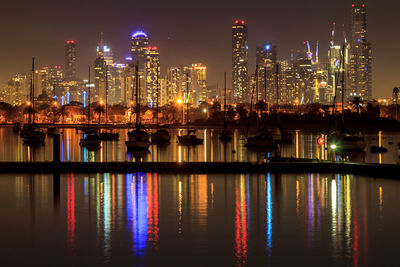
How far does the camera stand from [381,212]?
22844 mm

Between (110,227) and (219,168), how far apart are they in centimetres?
1621

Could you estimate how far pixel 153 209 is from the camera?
23.2 m

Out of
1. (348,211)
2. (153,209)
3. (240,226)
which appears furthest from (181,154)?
(240,226)

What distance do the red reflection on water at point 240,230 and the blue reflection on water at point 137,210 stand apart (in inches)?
107

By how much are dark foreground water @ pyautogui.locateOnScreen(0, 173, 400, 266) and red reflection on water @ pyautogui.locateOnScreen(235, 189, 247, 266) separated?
4 cm

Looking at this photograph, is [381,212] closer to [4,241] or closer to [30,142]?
[4,241]

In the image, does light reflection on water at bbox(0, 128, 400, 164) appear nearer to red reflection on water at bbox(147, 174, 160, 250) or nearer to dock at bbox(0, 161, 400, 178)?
dock at bbox(0, 161, 400, 178)

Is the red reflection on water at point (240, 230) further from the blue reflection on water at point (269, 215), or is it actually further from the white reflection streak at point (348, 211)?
the white reflection streak at point (348, 211)

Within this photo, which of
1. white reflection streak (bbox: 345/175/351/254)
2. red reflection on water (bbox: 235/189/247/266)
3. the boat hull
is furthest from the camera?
the boat hull

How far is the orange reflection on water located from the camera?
16062 millimetres

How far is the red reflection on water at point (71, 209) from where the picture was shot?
1851cm

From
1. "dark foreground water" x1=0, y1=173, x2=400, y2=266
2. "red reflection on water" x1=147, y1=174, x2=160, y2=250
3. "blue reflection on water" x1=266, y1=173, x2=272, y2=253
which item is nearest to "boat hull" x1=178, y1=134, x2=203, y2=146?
"red reflection on water" x1=147, y1=174, x2=160, y2=250

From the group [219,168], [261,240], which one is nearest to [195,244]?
[261,240]

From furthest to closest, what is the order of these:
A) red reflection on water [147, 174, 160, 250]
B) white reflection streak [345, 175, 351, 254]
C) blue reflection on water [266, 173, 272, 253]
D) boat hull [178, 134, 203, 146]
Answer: boat hull [178, 134, 203, 146], red reflection on water [147, 174, 160, 250], white reflection streak [345, 175, 351, 254], blue reflection on water [266, 173, 272, 253]
